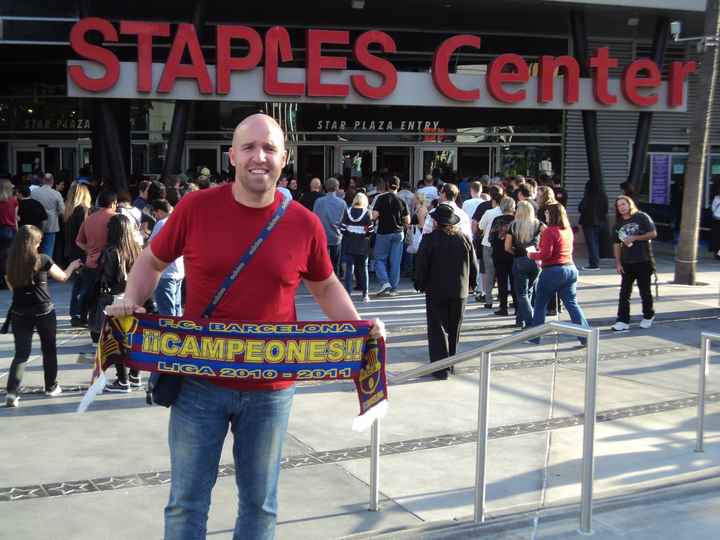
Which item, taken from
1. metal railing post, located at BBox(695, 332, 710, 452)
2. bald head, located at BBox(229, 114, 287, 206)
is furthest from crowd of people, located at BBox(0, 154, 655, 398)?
metal railing post, located at BBox(695, 332, 710, 452)

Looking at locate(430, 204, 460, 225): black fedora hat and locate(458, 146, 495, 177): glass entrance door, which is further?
locate(458, 146, 495, 177): glass entrance door

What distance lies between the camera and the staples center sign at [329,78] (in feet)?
53.9

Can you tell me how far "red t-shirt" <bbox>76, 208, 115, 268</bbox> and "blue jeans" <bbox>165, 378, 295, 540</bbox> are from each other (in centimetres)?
669

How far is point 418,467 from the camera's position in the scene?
6.28 metres

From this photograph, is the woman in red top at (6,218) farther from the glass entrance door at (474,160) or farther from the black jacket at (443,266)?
the glass entrance door at (474,160)

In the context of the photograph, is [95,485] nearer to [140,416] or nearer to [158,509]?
[158,509]

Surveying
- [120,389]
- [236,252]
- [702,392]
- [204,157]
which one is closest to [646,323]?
[702,392]

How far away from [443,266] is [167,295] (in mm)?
2668

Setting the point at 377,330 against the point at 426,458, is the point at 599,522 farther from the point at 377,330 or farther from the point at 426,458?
the point at 377,330

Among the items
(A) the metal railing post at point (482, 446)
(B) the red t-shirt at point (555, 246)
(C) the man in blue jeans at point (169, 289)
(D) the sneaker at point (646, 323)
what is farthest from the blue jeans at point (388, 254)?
(A) the metal railing post at point (482, 446)

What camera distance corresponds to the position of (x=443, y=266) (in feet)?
29.7

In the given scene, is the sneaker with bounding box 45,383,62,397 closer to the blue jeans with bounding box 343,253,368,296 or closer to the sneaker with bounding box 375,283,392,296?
the blue jeans with bounding box 343,253,368,296

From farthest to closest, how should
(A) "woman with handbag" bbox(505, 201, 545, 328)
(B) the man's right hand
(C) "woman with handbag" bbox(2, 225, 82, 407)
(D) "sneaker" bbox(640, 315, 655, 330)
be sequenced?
(D) "sneaker" bbox(640, 315, 655, 330)
(A) "woman with handbag" bbox(505, 201, 545, 328)
(C) "woman with handbag" bbox(2, 225, 82, 407)
(B) the man's right hand

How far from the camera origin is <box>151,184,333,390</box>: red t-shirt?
3447 mm
